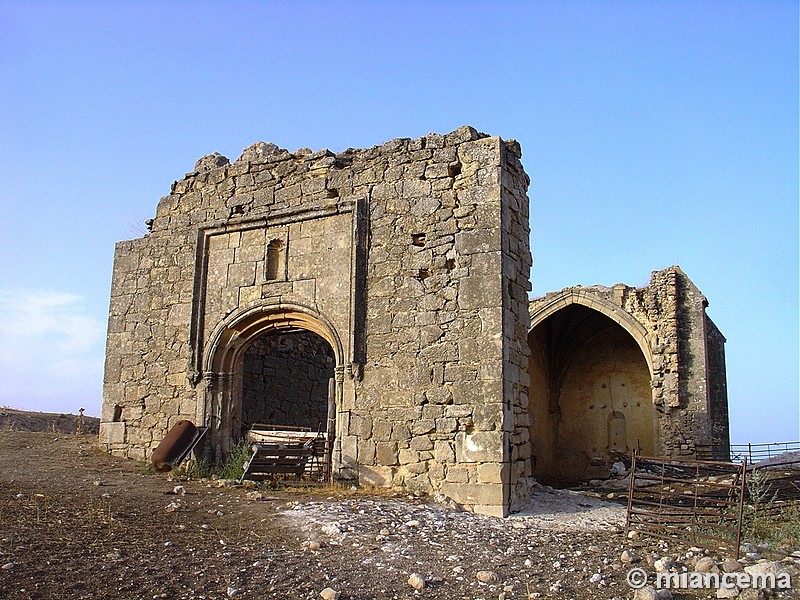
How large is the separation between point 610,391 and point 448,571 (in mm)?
15245

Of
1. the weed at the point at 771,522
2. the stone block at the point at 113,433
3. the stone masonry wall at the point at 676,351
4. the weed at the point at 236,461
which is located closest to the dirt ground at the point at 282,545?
the weed at the point at 236,461

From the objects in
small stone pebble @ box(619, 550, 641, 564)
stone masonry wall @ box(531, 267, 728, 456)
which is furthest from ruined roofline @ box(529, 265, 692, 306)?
small stone pebble @ box(619, 550, 641, 564)

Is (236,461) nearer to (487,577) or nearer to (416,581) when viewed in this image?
(416,581)

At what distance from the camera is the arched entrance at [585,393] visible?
19062mm

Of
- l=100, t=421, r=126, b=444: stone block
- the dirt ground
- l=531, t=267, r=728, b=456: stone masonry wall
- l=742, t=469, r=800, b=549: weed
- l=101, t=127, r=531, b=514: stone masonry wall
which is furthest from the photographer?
l=531, t=267, r=728, b=456: stone masonry wall

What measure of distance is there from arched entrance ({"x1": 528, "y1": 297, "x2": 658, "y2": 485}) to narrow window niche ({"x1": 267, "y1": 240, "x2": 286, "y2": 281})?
986 centimetres

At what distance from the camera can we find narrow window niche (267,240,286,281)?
10.0 meters

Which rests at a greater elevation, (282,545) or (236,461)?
(236,461)

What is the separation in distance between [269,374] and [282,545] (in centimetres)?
733

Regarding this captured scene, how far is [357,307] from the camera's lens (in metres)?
9.18

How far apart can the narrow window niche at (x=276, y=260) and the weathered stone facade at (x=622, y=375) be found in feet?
29.4

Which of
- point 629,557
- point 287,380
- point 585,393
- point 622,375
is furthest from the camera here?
point 585,393

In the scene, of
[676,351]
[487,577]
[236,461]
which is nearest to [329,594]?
[487,577]

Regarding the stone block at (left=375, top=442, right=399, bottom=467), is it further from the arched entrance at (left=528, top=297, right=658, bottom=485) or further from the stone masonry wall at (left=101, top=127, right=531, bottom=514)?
the arched entrance at (left=528, top=297, right=658, bottom=485)
